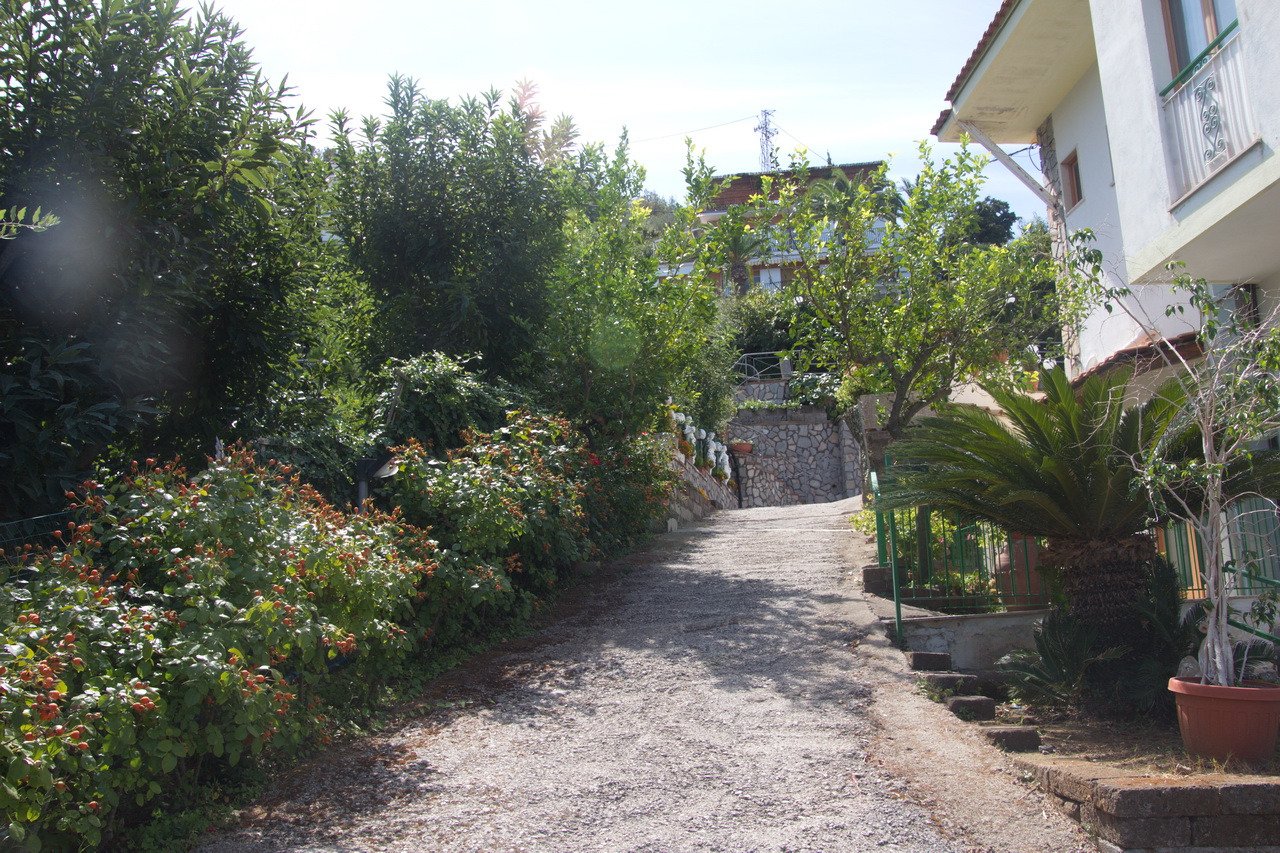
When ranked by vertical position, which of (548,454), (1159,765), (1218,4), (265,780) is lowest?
(1159,765)

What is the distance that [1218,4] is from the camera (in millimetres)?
8070

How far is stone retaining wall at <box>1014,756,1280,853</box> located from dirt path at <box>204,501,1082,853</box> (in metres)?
0.27

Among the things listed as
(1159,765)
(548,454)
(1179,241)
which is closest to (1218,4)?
(1179,241)

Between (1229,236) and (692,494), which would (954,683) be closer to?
(1229,236)

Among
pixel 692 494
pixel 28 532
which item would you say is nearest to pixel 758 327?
pixel 692 494

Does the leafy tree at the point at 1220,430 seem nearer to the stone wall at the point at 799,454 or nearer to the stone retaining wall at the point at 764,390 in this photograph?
the stone wall at the point at 799,454

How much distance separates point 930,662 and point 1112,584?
148cm

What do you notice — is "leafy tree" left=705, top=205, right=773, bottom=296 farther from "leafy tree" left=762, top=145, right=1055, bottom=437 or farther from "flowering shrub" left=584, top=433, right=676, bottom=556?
"flowering shrub" left=584, top=433, right=676, bottom=556

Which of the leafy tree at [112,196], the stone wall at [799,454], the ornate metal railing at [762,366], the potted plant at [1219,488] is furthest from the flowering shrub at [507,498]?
the ornate metal railing at [762,366]

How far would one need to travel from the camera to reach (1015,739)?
6.37 meters

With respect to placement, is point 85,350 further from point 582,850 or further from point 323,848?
point 582,850

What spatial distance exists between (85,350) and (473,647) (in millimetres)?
3877

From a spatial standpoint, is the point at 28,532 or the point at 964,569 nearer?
the point at 28,532

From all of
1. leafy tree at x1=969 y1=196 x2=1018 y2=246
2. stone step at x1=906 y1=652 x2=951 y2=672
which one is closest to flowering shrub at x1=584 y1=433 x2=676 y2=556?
stone step at x1=906 y1=652 x2=951 y2=672
